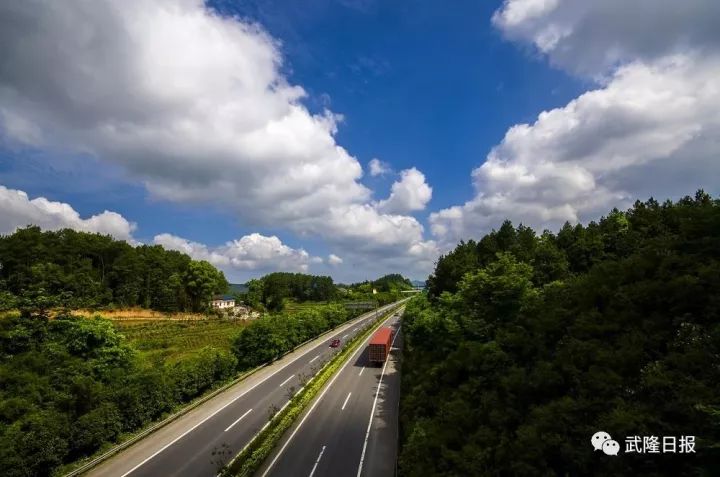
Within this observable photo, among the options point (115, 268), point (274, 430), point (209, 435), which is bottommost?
point (209, 435)

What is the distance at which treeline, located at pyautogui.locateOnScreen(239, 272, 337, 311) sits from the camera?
385 ft

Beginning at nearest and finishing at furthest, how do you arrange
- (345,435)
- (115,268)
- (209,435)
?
(209,435)
(345,435)
(115,268)

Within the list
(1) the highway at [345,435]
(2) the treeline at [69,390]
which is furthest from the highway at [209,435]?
(1) the highway at [345,435]

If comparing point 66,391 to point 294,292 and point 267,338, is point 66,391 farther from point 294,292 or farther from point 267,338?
point 294,292

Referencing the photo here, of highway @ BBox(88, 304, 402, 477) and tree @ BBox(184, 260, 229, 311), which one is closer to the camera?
highway @ BBox(88, 304, 402, 477)

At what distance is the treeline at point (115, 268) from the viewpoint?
85312 millimetres

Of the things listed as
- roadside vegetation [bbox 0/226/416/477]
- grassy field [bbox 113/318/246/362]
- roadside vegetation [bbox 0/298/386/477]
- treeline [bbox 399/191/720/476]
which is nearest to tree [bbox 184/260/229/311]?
grassy field [bbox 113/318/246/362]

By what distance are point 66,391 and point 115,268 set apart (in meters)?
86.2

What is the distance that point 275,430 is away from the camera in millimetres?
26203

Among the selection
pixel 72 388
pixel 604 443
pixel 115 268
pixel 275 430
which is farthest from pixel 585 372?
pixel 115 268

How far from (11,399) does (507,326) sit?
105ft

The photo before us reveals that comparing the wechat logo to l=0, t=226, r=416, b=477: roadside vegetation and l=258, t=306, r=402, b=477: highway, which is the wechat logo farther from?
l=0, t=226, r=416, b=477: roadside vegetation

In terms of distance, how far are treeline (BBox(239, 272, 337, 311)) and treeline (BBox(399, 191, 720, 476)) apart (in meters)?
93.4

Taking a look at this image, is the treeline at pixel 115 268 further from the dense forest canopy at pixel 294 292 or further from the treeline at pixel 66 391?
the treeline at pixel 66 391
